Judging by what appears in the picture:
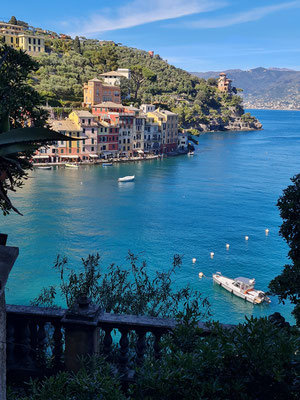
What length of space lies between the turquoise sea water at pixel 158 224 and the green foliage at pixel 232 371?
12895 mm

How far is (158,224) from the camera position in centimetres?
4109

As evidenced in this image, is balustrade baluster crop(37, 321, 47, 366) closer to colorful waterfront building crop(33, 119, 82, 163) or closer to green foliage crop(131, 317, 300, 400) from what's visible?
green foliage crop(131, 317, 300, 400)

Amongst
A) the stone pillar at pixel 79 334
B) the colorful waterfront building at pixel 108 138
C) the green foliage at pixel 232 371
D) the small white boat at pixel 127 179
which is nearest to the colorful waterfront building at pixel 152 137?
the colorful waterfront building at pixel 108 138

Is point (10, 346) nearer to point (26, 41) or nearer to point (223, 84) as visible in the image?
point (26, 41)

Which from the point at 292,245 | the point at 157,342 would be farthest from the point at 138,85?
the point at 157,342

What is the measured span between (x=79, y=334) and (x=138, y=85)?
112320 mm

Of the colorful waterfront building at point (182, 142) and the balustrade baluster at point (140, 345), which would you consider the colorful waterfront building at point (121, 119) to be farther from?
the balustrade baluster at point (140, 345)

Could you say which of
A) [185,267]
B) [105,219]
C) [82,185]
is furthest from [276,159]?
[185,267]

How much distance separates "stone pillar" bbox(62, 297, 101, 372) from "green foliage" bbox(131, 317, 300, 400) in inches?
58.1

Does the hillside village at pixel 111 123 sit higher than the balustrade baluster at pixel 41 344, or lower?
higher

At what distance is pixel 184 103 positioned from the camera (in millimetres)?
135875

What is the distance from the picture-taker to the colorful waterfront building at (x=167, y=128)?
85.0 meters

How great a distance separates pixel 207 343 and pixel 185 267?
28.8m

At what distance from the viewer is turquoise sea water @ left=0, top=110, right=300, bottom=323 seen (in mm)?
29639
